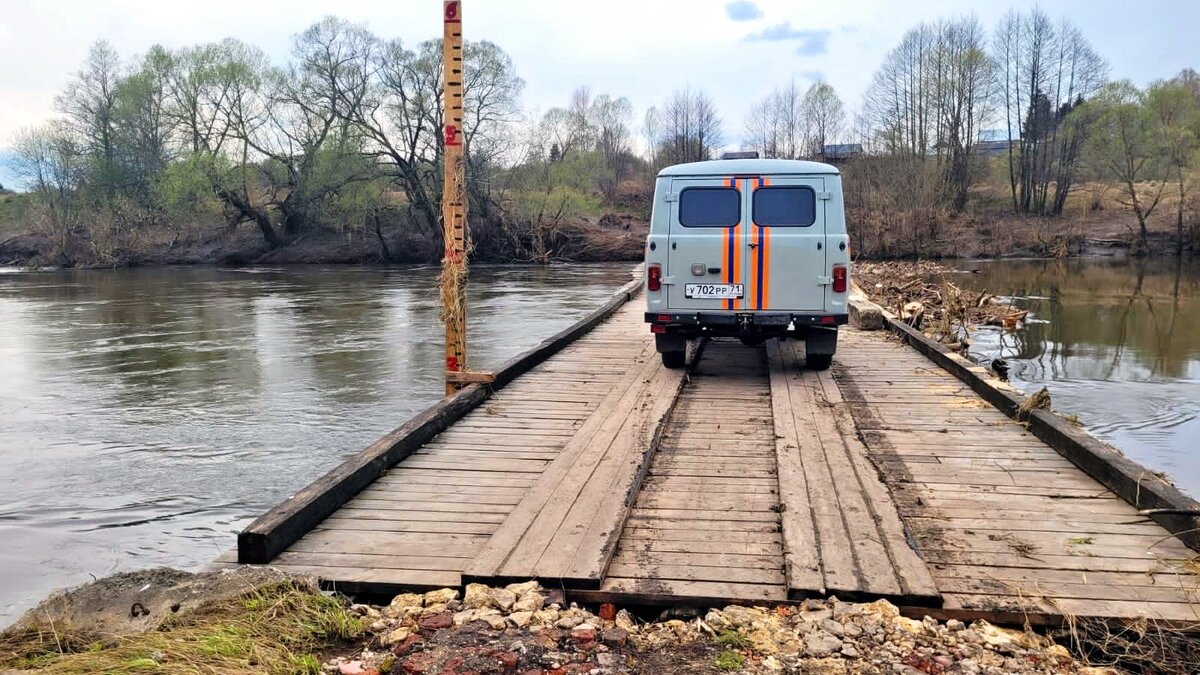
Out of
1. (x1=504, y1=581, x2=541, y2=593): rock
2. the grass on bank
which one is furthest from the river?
(x1=504, y1=581, x2=541, y2=593): rock

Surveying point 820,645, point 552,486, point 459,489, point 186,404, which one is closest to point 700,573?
point 820,645

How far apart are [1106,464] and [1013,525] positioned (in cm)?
114

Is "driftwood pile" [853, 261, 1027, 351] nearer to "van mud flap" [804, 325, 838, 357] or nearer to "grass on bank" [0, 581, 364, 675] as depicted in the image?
"van mud flap" [804, 325, 838, 357]

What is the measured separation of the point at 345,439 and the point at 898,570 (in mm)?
7287

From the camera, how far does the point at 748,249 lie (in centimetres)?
958

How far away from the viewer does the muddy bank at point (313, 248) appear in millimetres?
50531

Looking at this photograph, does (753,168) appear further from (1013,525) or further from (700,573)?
(700,573)

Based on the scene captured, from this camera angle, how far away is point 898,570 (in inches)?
170

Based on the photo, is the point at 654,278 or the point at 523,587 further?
the point at 654,278

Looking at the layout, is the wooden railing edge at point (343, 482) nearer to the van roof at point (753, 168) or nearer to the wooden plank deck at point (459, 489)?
the wooden plank deck at point (459, 489)

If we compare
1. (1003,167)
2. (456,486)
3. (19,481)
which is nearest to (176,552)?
(456,486)

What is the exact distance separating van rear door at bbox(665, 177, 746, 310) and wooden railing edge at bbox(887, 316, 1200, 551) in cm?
265

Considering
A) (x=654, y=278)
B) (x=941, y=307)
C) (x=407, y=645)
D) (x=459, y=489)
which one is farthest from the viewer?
(x=941, y=307)

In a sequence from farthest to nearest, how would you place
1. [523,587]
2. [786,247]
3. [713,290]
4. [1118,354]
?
[1118,354] → [713,290] → [786,247] → [523,587]
